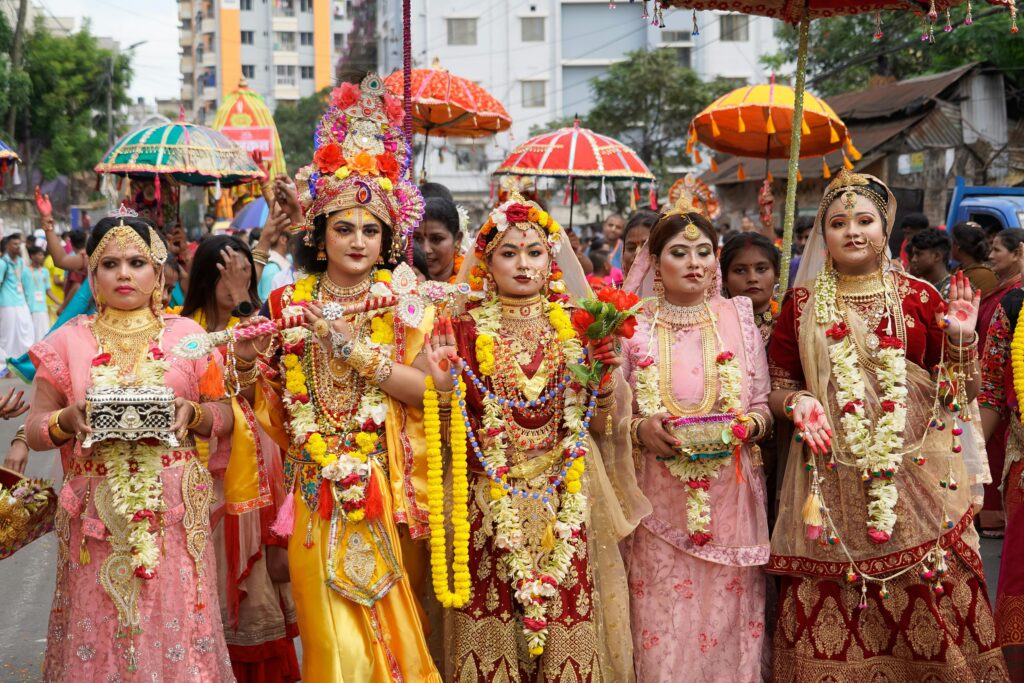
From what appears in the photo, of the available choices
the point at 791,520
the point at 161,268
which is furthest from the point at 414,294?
the point at 791,520

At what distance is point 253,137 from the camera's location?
2136 centimetres

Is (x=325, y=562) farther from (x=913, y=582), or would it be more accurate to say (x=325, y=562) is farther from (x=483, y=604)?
(x=913, y=582)

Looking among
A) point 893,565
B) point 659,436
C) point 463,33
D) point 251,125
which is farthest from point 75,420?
point 463,33

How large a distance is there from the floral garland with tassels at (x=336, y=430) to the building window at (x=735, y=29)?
152 ft

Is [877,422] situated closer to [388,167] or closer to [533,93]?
[388,167]

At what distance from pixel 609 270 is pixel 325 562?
6359 millimetres

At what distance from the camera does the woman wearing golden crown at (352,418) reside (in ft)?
14.4

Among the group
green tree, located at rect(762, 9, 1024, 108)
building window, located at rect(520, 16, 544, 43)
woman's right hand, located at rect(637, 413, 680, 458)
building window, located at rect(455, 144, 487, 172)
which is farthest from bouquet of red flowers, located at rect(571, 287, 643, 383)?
building window, located at rect(520, 16, 544, 43)

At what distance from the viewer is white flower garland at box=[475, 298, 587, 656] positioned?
454cm

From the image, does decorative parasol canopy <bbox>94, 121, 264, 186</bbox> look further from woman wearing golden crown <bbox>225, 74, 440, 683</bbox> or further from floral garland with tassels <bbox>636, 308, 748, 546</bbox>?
floral garland with tassels <bbox>636, 308, 748, 546</bbox>

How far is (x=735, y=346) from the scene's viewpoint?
493 cm

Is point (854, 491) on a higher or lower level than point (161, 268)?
lower

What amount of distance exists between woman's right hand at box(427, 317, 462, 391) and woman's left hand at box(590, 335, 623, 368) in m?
0.53

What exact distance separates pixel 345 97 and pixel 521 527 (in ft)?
6.40
